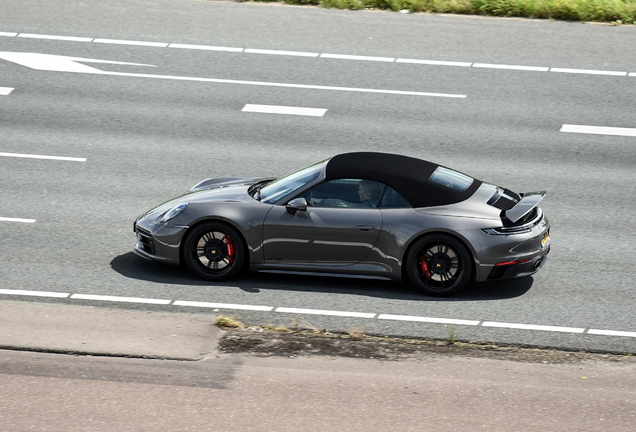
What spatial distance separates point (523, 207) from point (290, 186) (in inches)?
101

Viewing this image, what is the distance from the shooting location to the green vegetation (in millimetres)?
19391

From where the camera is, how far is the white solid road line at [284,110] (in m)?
15.5

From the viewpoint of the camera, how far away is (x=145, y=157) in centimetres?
1369

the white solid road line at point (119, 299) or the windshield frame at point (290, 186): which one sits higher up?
the windshield frame at point (290, 186)

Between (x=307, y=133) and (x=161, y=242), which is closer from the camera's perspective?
(x=161, y=242)

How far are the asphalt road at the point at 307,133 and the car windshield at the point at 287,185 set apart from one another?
928mm

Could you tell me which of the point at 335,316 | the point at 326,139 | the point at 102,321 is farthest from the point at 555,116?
the point at 102,321

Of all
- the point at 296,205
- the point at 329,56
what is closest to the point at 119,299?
the point at 296,205

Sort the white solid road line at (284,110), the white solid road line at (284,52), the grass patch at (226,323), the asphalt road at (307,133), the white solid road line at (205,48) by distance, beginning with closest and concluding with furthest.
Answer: the grass patch at (226,323)
the asphalt road at (307,133)
the white solid road line at (284,110)
the white solid road line at (284,52)
the white solid road line at (205,48)

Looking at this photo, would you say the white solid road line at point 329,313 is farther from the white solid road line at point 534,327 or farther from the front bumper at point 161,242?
the front bumper at point 161,242

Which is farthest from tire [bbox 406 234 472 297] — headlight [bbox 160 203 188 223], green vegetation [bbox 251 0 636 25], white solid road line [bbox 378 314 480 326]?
green vegetation [bbox 251 0 636 25]

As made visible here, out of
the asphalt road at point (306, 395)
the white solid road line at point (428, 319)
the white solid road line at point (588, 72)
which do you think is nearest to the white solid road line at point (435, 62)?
the white solid road line at point (588, 72)

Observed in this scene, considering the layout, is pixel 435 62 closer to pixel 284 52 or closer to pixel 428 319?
pixel 284 52

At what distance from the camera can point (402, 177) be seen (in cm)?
962
